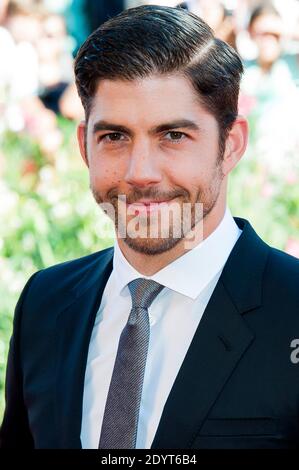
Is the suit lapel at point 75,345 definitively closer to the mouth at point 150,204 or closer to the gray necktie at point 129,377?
the gray necktie at point 129,377

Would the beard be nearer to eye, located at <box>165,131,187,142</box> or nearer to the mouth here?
the mouth

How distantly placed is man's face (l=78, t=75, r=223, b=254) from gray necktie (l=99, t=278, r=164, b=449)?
130 millimetres

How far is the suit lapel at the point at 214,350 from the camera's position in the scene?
85.8 inches

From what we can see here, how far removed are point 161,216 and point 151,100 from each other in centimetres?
28

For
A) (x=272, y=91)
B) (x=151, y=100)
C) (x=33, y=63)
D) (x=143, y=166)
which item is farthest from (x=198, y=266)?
(x=33, y=63)

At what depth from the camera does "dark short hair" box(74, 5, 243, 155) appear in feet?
7.48

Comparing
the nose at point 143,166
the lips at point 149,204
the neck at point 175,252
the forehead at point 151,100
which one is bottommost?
the neck at point 175,252

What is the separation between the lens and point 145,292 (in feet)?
7.80

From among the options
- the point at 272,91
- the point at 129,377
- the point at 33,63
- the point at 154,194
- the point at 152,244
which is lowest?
the point at 129,377

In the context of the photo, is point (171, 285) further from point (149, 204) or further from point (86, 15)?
point (86, 15)

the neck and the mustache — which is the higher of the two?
the mustache

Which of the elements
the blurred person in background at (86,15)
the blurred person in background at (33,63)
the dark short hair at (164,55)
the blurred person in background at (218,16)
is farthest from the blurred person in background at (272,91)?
the dark short hair at (164,55)

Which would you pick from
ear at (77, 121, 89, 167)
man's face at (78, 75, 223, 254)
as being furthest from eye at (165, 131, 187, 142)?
ear at (77, 121, 89, 167)
